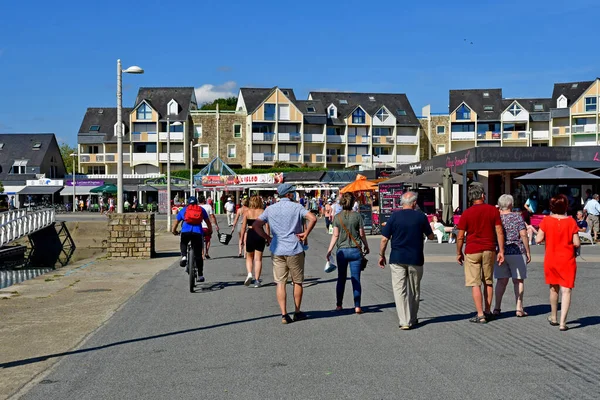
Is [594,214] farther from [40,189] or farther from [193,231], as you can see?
[40,189]

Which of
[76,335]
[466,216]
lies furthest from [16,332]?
[466,216]

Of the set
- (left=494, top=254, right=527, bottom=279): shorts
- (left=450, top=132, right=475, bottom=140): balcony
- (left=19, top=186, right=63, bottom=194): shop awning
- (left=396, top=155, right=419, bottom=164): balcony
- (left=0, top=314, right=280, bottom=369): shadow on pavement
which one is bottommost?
(left=0, top=314, right=280, bottom=369): shadow on pavement

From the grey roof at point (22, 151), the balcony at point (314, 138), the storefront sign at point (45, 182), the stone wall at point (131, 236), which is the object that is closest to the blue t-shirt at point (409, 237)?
the stone wall at point (131, 236)

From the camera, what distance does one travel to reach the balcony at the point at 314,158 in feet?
286

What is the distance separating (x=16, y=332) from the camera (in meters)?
9.48

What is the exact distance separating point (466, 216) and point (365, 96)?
8555cm

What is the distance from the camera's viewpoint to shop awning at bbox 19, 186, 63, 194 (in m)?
80.6

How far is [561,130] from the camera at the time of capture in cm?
8731

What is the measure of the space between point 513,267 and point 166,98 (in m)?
82.4

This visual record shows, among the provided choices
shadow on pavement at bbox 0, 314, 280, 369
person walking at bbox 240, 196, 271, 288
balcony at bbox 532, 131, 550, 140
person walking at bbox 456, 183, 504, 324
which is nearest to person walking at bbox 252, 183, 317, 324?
shadow on pavement at bbox 0, 314, 280, 369

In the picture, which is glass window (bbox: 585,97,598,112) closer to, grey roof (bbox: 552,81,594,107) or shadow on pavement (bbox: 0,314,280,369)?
grey roof (bbox: 552,81,594,107)

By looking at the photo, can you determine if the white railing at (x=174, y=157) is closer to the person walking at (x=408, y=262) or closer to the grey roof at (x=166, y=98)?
the grey roof at (x=166, y=98)

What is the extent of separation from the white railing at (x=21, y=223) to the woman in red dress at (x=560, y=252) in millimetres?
24112

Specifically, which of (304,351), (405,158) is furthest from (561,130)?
(304,351)
